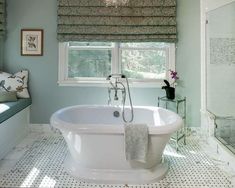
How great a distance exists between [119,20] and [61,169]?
2.25m

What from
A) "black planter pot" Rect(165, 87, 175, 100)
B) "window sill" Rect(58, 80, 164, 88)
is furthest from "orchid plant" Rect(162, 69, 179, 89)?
"window sill" Rect(58, 80, 164, 88)

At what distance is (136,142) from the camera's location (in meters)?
2.59

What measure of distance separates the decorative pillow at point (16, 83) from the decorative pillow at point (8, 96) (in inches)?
6.4

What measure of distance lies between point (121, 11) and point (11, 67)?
1.87 metres

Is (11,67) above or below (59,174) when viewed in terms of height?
above

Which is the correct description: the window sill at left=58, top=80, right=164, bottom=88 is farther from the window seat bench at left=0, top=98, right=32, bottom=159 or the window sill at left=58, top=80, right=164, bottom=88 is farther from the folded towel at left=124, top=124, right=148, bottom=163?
the folded towel at left=124, top=124, right=148, bottom=163

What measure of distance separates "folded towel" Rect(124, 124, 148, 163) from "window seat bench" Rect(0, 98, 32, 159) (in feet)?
5.08

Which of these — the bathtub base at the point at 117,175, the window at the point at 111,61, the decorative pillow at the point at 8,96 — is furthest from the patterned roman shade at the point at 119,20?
the bathtub base at the point at 117,175

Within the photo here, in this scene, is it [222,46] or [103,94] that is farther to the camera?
[103,94]

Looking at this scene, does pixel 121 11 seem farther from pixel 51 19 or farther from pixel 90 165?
pixel 90 165

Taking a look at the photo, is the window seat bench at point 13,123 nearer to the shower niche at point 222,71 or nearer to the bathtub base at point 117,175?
the bathtub base at point 117,175

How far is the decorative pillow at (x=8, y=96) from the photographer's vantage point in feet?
12.2

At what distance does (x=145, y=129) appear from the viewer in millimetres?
2588

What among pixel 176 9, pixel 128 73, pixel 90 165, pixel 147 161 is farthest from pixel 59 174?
pixel 176 9
